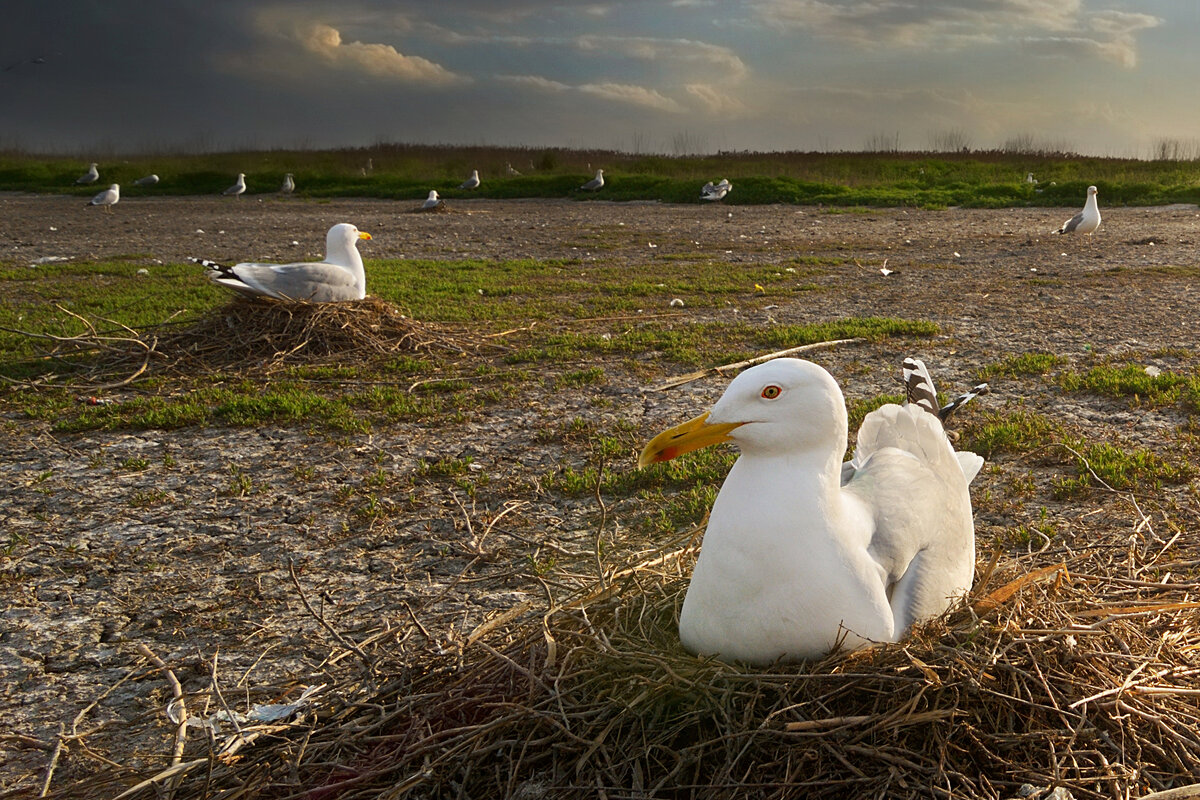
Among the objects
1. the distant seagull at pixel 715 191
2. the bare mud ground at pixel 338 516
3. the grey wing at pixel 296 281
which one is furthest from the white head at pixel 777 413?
the distant seagull at pixel 715 191

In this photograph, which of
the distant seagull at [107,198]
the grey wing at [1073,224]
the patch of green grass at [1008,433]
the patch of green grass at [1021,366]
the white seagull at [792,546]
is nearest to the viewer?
the white seagull at [792,546]

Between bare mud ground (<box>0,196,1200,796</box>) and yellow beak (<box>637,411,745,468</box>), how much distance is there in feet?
3.98

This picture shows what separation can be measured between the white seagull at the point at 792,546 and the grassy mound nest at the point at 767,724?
0.10 m

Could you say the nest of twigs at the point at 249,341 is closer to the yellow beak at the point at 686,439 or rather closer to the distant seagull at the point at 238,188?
the yellow beak at the point at 686,439

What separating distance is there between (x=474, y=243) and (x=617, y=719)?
19842 mm

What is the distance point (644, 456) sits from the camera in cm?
347

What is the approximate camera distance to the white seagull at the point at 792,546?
3.32m

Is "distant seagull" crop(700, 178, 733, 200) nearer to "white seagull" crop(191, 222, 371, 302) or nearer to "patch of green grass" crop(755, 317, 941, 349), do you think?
"patch of green grass" crop(755, 317, 941, 349)

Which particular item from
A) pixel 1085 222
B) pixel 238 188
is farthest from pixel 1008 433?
pixel 238 188

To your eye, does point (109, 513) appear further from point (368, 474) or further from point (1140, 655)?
point (1140, 655)

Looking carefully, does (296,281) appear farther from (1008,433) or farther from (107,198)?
(107,198)

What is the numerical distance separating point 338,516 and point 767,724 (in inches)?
151

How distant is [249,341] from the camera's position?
10.2 m

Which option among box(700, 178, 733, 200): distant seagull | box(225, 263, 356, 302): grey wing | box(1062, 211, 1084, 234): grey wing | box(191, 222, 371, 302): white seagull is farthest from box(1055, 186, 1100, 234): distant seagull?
box(225, 263, 356, 302): grey wing
